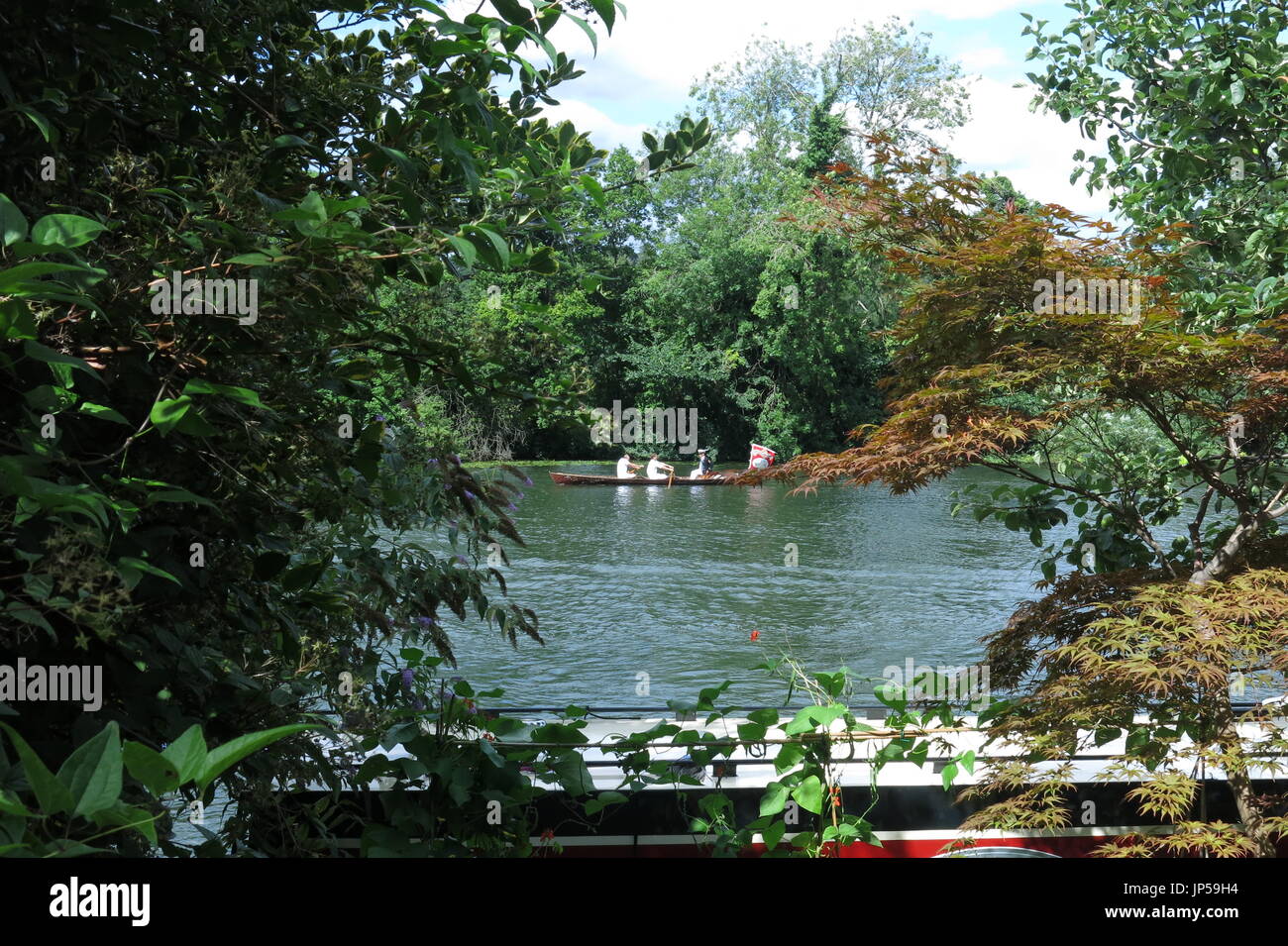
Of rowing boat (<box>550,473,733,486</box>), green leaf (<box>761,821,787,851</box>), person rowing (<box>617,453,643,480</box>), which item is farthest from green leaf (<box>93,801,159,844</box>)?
person rowing (<box>617,453,643,480</box>)

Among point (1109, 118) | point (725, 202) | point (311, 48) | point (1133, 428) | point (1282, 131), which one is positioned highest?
point (725, 202)

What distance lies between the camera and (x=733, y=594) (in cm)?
1405

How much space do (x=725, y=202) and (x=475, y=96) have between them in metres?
34.1

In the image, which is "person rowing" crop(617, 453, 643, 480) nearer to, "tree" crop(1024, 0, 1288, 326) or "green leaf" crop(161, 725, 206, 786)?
"tree" crop(1024, 0, 1288, 326)

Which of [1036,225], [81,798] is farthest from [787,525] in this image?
[81,798]

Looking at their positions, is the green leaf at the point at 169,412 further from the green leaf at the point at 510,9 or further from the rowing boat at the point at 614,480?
the rowing boat at the point at 614,480

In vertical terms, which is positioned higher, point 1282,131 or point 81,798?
point 1282,131

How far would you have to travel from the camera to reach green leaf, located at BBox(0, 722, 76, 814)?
2.22 ft

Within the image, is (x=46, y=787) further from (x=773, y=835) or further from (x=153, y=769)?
(x=773, y=835)

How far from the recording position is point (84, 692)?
1.61m

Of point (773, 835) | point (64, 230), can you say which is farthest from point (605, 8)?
point (773, 835)

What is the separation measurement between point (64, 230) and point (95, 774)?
53cm

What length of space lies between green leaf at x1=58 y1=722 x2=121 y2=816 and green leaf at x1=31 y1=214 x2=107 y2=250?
0.47 m
